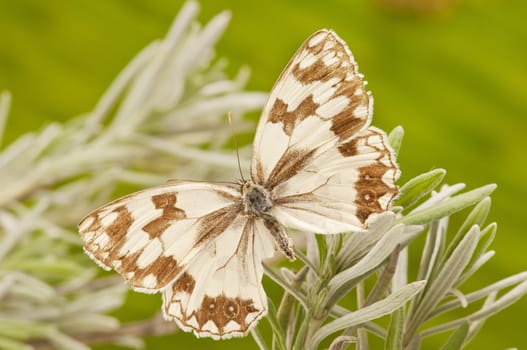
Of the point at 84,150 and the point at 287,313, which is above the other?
the point at 84,150

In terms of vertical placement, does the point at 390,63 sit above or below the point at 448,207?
above

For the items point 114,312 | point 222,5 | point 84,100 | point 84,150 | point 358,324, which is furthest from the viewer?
point 222,5

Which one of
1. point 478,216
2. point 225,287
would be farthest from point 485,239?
point 225,287

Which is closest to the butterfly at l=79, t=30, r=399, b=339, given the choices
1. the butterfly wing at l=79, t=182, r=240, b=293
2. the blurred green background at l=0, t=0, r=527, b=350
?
the butterfly wing at l=79, t=182, r=240, b=293

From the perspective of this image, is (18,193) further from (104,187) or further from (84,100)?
(84,100)

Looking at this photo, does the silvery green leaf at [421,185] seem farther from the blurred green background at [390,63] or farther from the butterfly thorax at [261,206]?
the blurred green background at [390,63]

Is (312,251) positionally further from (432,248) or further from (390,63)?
(390,63)

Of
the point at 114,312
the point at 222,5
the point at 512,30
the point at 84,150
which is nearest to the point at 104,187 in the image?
the point at 84,150
